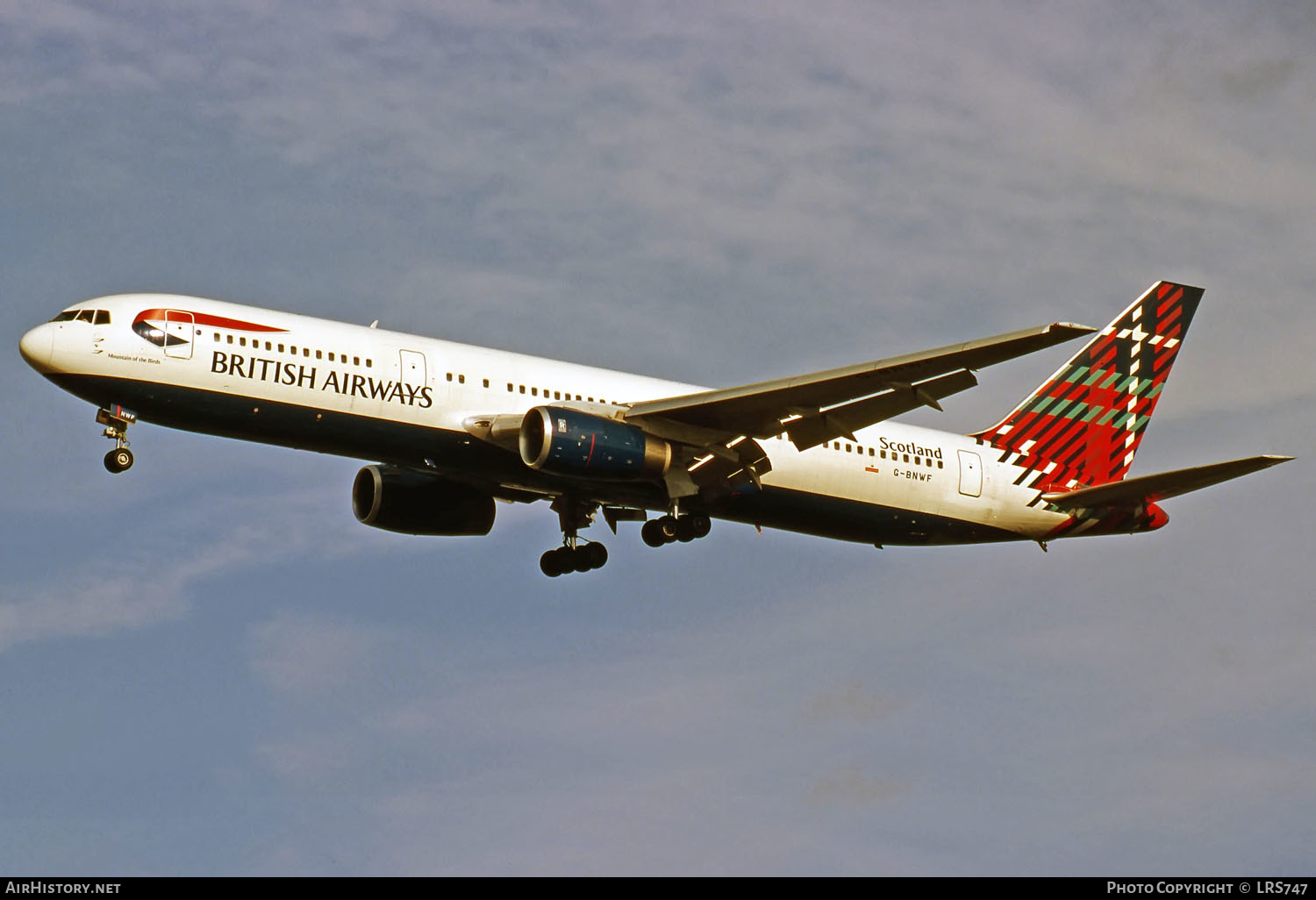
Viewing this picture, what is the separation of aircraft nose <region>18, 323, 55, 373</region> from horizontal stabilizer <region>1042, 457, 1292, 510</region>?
87.3ft

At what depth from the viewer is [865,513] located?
156ft

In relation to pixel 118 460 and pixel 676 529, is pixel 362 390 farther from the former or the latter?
pixel 676 529

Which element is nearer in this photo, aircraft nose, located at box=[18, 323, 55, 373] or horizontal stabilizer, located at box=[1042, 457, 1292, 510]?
aircraft nose, located at box=[18, 323, 55, 373]

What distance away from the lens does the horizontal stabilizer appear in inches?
1655

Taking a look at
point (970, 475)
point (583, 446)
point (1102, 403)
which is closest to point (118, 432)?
point (583, 446)

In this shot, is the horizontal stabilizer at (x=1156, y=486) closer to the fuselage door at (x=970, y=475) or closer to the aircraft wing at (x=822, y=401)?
the fuselage door at (x=970, y=475)

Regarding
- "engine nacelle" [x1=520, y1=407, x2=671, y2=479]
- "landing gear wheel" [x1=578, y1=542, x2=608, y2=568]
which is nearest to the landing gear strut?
"landing gear wheel" [x1=578, y1=542, x2=608, y2=568]

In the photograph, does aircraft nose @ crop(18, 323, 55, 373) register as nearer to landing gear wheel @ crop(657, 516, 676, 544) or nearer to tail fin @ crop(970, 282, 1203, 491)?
landing gear wheel @ crop(657, 516, 676, 544)

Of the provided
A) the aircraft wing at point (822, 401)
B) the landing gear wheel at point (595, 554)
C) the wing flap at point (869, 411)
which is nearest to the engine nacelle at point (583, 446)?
the aircraft wing at point (822, 401)

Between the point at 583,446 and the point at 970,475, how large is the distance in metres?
13.1

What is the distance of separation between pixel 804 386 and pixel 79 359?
16349 millimetres

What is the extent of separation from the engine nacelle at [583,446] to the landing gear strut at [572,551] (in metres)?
5.16

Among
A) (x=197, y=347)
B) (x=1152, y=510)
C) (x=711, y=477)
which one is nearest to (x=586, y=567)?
(x=711, y=477)

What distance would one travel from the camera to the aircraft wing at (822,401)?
A: 38219mm
